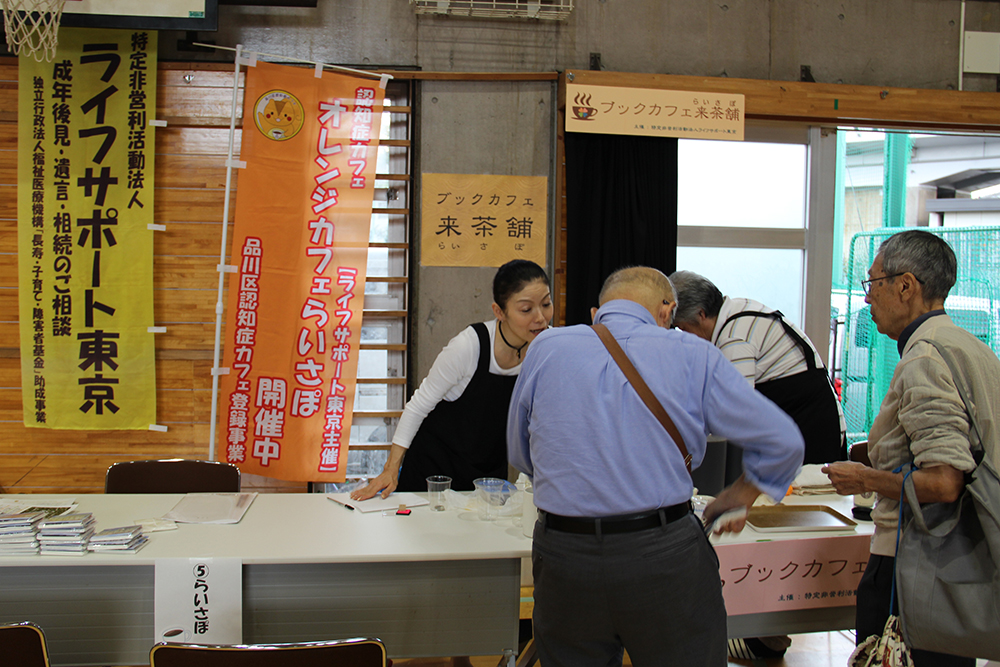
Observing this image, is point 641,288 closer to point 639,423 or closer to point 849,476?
point 639,423

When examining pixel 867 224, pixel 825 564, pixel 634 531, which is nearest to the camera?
pixel 634 531

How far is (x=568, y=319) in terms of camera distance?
154 inches

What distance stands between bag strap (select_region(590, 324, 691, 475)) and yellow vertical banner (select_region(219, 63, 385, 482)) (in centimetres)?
240

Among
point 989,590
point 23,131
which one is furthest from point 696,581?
point 23,131


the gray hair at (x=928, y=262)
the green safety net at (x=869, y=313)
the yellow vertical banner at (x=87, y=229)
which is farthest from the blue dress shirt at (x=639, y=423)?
the green safety net at (x=869, y=313)

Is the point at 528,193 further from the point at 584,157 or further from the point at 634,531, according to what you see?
the point at 634,531

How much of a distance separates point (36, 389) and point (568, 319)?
9.76 ft

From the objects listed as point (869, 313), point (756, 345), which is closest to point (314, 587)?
point (756, 345)

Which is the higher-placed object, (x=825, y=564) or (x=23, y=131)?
(x=23, y=131)

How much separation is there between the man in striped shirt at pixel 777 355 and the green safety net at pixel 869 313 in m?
3.01

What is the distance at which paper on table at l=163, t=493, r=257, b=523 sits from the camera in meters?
2.17

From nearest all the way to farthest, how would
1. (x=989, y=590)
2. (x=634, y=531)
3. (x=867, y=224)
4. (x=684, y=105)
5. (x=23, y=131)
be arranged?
(x=634, y=531)
(x=989, y=590)
(x=23, y=131)
(x=684, y=105)
(x=867, y=224)

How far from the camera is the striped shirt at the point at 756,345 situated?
8.84ft

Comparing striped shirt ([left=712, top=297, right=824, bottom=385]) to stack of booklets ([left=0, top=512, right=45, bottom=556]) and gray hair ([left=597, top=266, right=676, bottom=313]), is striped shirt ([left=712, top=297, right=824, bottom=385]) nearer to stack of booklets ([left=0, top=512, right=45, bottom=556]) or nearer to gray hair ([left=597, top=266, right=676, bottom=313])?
gray hair ([left=597, top=266, right=676, bottom=313])
